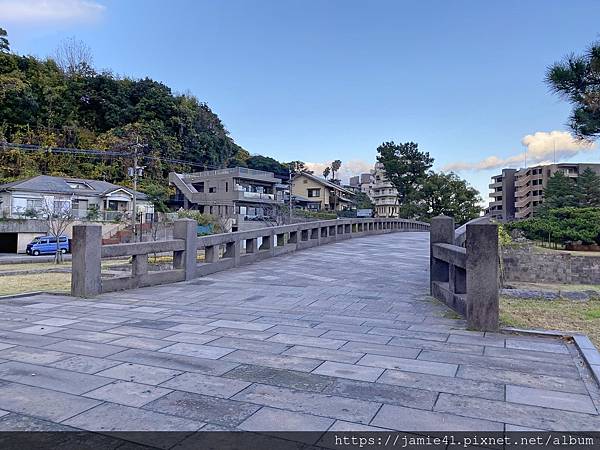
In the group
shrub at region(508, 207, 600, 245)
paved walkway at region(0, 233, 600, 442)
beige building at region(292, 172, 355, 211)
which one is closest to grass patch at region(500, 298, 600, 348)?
paved walkway at region(0, 233, 600, 442)

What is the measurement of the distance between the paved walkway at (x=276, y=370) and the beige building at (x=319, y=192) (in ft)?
174

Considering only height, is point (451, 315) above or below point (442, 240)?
below

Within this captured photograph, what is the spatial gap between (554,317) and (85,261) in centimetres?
685

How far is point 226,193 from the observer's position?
4519 centimetres

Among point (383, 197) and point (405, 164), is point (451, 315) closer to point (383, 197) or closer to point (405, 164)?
point (405, 164)

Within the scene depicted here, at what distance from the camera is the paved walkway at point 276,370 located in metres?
2.56

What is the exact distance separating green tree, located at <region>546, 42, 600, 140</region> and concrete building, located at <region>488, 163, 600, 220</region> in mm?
37712

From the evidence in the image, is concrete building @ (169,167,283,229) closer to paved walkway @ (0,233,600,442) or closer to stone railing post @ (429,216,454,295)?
stone railing post @ (429,216,454,295)

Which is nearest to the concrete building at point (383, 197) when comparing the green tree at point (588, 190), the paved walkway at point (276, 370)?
the green tree at point (588, 190)

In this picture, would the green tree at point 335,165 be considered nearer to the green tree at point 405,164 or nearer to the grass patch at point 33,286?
the green tree at point 405,164

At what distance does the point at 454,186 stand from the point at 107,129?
36850mm

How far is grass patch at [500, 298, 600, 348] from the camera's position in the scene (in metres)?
5.16

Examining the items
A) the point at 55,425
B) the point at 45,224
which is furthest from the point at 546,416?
the point at 45,224

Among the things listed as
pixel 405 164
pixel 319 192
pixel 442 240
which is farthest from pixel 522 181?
pixel 442 240
